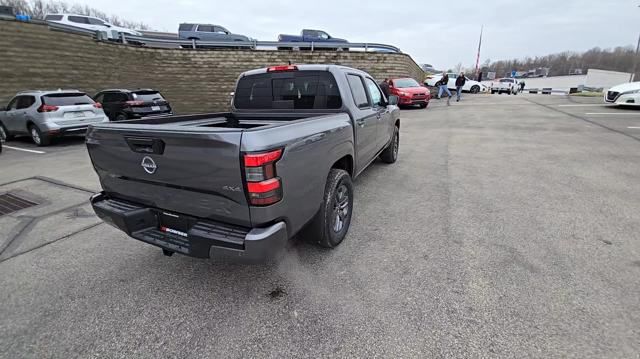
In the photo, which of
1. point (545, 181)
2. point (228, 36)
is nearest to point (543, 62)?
point (228, 36)

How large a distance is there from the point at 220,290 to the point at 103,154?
1.51 metres

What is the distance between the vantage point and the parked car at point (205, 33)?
1912cm

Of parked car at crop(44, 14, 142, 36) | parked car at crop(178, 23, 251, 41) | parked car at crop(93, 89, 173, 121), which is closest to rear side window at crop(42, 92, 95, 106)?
parked car at crop(93, 89, 173, 121)

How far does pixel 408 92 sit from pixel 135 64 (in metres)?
14.4

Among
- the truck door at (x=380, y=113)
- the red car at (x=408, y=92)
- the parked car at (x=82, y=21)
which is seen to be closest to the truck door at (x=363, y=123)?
the truck door at (x=380, y=113)

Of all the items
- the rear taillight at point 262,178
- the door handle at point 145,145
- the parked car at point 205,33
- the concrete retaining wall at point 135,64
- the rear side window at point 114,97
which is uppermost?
the parked car at point 205,33

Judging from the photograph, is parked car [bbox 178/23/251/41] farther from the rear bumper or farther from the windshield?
the rear bumper

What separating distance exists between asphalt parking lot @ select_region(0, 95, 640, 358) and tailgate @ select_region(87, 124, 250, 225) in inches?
32.0

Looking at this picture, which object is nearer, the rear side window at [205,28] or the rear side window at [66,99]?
the rear side window at [66,99]

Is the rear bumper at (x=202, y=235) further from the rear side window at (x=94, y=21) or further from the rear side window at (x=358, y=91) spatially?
the rear side window at (x=94, y=21)

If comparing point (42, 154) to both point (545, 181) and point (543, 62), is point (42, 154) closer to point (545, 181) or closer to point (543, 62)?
point (545, 181)

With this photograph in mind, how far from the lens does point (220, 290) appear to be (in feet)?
8.32

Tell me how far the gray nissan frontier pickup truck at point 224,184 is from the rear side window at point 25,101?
8.21m

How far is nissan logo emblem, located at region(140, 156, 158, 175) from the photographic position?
2172 millimetres
